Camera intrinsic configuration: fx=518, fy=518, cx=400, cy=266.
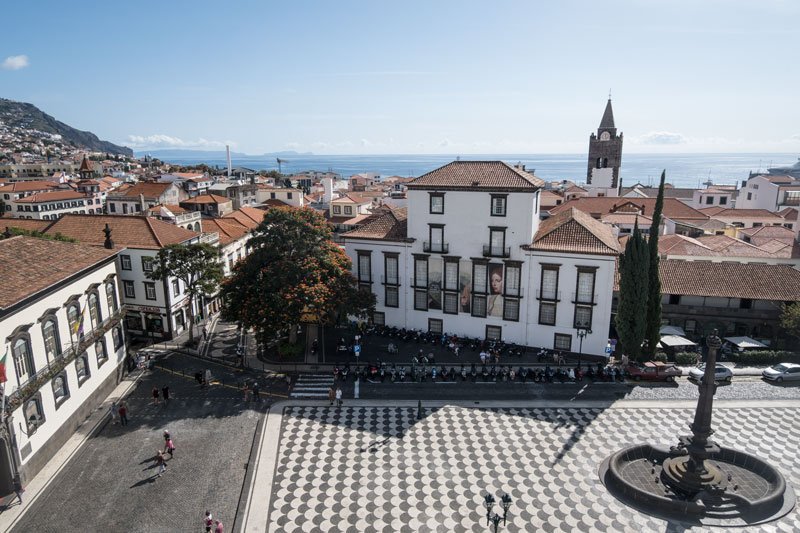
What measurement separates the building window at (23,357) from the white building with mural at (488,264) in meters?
25.9

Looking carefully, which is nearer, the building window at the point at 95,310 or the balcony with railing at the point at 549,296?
the building window at the point at 95,310

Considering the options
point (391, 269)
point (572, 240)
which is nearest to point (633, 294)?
point (572, 240)

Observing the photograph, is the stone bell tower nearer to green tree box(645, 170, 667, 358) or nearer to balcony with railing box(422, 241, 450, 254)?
green tree box(645, 170, 667, 358)

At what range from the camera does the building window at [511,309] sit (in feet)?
140

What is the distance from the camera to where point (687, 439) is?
25688 millimetres

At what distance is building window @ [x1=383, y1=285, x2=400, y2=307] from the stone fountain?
2344cm

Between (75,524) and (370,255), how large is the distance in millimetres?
29353

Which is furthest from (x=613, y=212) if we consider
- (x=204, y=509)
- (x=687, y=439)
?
(x=204, y=509)

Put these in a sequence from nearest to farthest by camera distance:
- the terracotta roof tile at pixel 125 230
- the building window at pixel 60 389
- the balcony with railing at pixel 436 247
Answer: the building window at pixel 60 389
the balcony with railing at pixel 436 247
the terracotta roof tile at pixel 125 230

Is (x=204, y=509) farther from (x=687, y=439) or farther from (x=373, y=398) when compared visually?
(x=687, y=439)

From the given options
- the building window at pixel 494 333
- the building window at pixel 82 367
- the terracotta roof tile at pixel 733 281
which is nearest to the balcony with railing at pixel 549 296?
the building window at pixel 494 333

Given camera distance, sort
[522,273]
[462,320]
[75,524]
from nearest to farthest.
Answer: [75,524]
[522,273]
[462,320]

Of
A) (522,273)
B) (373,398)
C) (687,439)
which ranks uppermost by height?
(522,273)

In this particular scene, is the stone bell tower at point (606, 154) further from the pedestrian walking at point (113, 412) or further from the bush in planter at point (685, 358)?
the pedestrian walking at point (113, 412)
